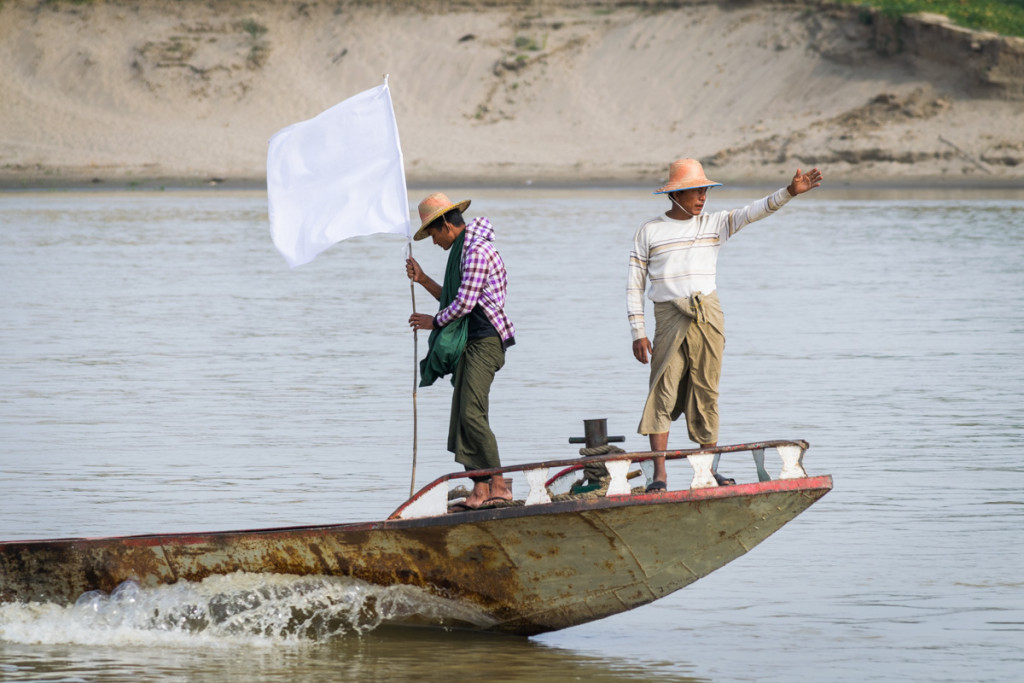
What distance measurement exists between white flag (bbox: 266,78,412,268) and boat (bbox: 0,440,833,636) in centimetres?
130

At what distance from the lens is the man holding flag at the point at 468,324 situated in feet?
23.2

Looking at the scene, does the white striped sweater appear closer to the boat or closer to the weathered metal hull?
the boat

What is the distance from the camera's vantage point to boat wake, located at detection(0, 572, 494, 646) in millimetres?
6953

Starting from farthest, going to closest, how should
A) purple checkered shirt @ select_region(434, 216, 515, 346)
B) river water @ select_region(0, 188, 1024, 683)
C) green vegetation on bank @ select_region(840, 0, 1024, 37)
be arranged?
green vegetation on bank @ select_region(840, 0, 1024, 37), purple checkered shirt @ select_region(434, 216, 515, 346), river water @ select_region(0, 188, 1024, 683)

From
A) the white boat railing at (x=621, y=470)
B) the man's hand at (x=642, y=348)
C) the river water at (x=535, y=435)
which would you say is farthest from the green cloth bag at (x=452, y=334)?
the river water at (x=535, y=435)

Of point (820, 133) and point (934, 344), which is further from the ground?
point (820, 133)

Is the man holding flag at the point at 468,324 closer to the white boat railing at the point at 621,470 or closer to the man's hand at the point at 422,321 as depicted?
the man's hand at the point at 422,321

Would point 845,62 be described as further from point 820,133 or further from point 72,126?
point 72,126

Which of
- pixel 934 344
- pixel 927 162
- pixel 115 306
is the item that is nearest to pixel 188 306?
pixel 115 306

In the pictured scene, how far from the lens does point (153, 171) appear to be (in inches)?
2189

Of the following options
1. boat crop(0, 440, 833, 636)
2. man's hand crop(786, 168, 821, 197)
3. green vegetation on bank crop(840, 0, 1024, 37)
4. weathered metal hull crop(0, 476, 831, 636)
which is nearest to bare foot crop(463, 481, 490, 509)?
boat crop(0, 440, 833, 636)

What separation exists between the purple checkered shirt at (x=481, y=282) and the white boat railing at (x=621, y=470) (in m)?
0.73

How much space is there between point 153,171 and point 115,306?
37.5 m

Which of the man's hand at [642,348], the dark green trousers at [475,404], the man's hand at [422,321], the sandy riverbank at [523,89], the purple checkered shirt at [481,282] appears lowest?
the dark green trousers at [475,404]
